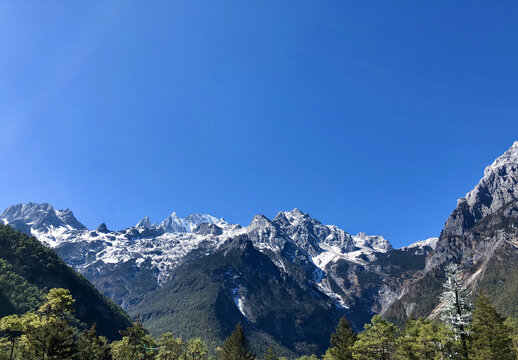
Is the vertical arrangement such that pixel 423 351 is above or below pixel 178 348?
above

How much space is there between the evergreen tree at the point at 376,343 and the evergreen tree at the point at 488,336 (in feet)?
46.8

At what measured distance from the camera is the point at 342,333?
79062 millimetres

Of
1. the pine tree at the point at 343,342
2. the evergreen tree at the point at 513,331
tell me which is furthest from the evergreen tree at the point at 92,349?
the evergreen tree at the point at 513,331

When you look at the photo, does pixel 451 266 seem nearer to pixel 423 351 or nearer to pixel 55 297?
pixel 423 351

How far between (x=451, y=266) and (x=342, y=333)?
125 ft

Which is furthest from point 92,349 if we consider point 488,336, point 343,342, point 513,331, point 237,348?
point 513,331

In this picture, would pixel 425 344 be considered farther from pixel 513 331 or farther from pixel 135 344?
pixel 135 344

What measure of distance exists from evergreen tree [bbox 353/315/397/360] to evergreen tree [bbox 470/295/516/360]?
14.3m

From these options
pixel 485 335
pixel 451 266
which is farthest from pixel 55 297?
pixel 485 335

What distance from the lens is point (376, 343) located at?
202 feet

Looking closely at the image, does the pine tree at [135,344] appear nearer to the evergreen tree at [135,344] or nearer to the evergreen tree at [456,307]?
the evergreen tree at [135,344]

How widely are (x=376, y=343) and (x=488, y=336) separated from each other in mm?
18083

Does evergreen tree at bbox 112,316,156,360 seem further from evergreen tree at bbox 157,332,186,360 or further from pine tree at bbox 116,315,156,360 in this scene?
evergreen tree at bbox 157,332,186,360

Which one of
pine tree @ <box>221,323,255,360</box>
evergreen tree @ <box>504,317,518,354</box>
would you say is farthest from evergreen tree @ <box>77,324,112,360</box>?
evergreen tree @ <box>504,317,518,354</box>
